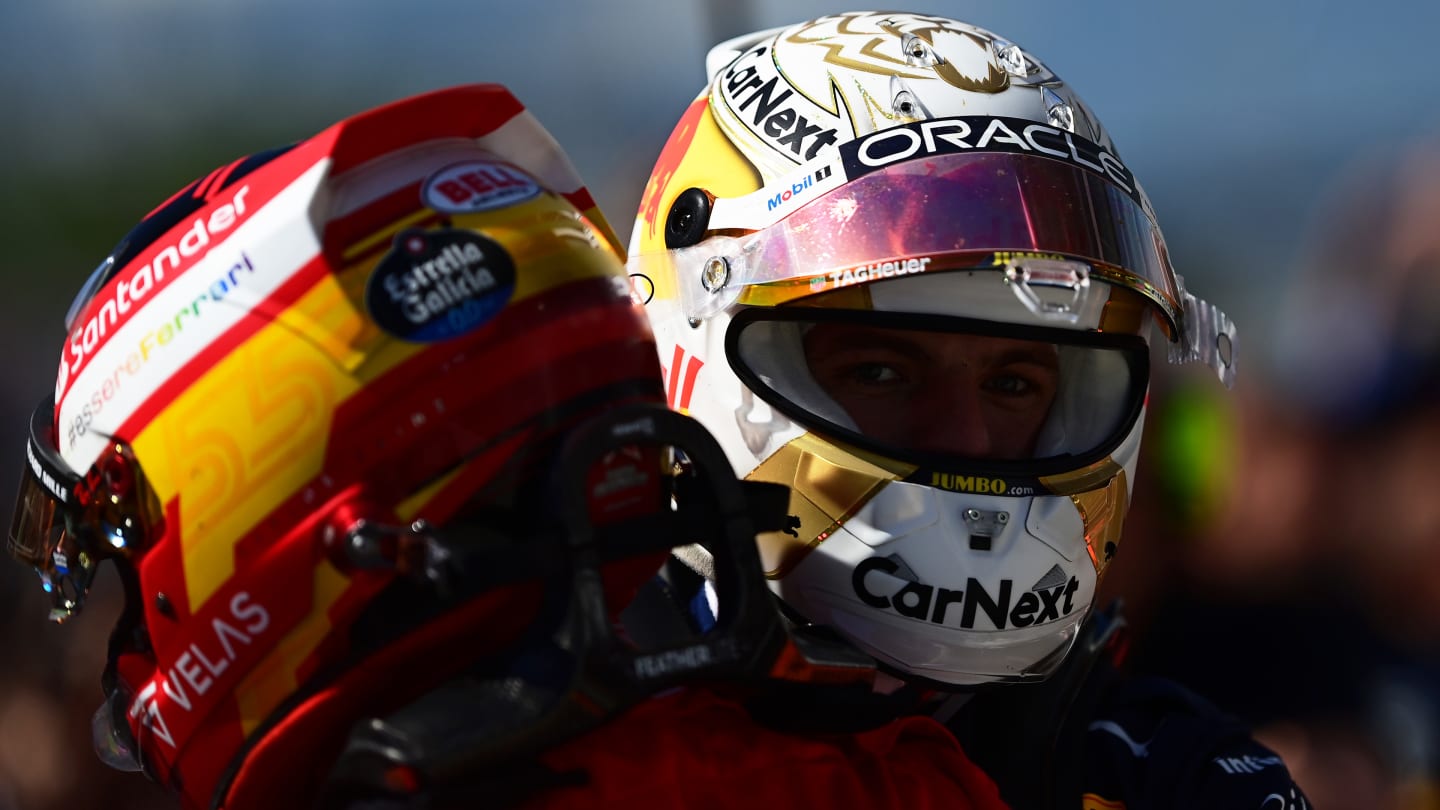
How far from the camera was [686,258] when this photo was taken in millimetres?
2152

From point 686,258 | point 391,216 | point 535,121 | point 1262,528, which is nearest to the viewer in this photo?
point 391,216

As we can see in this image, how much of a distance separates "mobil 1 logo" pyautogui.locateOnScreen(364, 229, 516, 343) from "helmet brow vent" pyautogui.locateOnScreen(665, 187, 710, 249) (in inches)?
27.9

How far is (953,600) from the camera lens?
197 centimetres

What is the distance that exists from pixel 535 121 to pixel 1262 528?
2833 millimetres

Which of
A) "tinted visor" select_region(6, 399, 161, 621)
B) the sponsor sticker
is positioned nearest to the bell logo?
the sponsor sticker

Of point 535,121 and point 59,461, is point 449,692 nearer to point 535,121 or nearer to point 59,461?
point 59,461

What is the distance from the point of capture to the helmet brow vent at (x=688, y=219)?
2.15 meters

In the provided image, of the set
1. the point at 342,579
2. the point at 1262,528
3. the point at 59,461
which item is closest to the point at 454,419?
the point at 342,579

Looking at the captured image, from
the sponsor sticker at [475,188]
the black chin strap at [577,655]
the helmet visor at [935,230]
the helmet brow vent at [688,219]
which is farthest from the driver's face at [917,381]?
the sponsor sticker at [475,188]

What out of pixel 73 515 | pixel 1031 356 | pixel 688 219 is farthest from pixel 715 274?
pixel 73 515

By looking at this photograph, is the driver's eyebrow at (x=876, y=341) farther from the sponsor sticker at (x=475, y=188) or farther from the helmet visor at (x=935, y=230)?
the sponsor sticker at (x=475, y=188)

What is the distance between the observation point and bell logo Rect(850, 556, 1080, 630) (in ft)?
6.44

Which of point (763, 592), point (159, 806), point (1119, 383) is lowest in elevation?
point (159, 806)

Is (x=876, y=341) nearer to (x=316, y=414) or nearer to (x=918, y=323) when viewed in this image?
(x=918, y=323)
